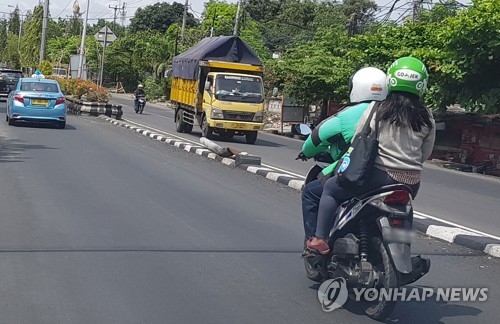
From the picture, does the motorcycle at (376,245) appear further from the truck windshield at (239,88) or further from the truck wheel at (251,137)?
the truck wheel at (251,137)

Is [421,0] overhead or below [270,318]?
overhead

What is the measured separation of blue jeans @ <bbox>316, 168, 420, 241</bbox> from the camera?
524 centimetres

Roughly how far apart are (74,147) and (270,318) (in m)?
12.8

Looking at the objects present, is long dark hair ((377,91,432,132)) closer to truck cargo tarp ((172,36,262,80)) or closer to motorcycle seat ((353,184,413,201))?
motorcycle seat ((353,184,413,201))

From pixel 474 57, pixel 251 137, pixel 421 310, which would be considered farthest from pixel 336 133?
pixel 251 137

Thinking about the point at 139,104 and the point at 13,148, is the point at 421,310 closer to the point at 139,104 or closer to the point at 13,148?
the point at 13,148

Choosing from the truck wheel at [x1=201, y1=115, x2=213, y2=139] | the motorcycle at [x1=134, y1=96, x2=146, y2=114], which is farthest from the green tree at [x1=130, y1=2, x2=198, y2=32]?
the truck wheel at [x1=201, y1=115, x2=213, y2=139]

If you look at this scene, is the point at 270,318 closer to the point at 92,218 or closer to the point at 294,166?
the point at 92,218

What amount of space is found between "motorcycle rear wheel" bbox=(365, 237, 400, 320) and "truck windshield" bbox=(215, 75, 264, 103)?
62.9 ft

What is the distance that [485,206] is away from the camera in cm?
1335

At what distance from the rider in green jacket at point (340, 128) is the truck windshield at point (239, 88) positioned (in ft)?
60.9

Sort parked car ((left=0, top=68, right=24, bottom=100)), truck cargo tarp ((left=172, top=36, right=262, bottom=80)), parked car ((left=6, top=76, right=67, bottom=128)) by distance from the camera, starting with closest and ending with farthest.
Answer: parked car ((left=6, top=76, right=67, bottom=128)), truck cargo tarp ((left=172, top=36, right=262, bottom=80)), parked car ((left=0, top=68, right=24, bottom=100))

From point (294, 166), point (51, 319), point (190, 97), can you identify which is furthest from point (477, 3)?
point (51, 319)

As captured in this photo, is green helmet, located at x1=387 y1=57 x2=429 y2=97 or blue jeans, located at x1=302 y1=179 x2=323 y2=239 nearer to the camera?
green helmet, located at x1=387 y1=57 x2=429 y2=97
